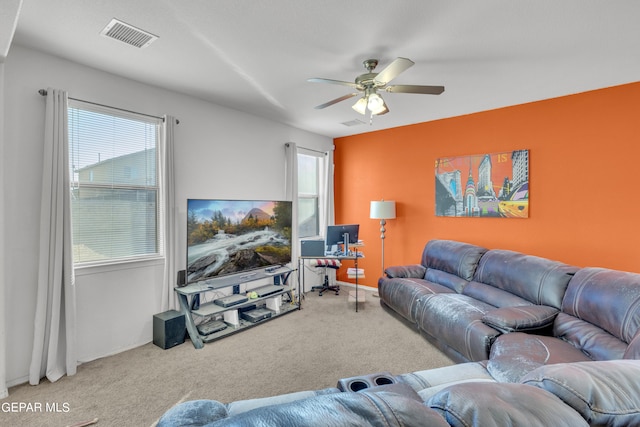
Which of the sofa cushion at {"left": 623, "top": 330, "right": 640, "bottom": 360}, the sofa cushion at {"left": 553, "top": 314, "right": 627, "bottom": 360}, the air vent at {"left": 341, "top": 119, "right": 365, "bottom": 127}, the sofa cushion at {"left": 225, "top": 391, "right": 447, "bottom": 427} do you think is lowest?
the sofa cushion at {"left": 553, "top": 314, "right": 627, "bottom": 360}

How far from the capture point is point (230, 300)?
3559 millimetres

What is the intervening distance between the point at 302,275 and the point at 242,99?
284cm

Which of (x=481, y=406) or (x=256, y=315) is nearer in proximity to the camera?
(x=481, y=406)

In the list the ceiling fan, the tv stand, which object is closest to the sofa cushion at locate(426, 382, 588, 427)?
the ceiling fan

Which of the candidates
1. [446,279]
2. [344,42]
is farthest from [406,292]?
[344,42]

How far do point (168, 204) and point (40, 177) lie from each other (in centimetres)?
104

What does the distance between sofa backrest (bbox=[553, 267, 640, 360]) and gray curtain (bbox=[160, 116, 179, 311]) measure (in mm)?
3617

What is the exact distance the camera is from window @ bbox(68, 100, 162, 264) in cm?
278

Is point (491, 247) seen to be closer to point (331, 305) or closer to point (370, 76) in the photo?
point (331, 305)

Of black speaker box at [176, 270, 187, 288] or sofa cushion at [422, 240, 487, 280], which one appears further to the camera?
sofa cushion at [422, 240, 487, 280]

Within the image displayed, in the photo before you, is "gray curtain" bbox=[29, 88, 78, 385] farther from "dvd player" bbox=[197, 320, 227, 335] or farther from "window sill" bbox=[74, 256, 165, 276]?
"dvd player" bbox=[197, 320, 227, 335]

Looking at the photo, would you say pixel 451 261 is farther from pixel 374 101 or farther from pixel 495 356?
pixel 374 101

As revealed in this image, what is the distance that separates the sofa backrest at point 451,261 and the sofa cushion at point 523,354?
134 cm

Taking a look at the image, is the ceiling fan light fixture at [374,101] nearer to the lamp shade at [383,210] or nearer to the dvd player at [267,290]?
the lamp shade at [383,210]
